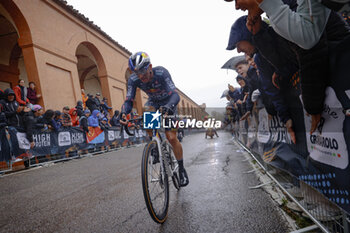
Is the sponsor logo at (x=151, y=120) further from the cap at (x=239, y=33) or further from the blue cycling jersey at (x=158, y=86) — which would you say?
the cap at (x=239, y=33)

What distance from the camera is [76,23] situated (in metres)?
12.0

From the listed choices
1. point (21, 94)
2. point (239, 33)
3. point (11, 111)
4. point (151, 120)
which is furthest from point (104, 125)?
point (239, 33)

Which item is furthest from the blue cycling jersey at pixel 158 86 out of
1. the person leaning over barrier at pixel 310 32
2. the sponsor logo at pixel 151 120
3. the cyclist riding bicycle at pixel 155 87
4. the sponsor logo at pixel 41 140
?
the sponsor logo at pixel 41 140

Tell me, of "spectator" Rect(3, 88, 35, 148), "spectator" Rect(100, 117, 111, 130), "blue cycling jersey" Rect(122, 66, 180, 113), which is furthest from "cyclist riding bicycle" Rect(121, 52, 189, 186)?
"spectator" Rect(100, 117, 111, 130)

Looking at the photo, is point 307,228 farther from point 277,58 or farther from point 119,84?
point 119,84

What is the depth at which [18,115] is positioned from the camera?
6.45 m

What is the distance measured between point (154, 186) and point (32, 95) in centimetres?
905

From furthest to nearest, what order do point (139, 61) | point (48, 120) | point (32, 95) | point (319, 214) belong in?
point (32, 95)
point (48, 120)
point (139, 61)
point (319, 214)

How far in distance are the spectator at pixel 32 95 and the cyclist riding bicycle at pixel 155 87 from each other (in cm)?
768

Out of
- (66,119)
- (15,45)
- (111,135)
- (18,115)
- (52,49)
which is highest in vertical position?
(15,45)

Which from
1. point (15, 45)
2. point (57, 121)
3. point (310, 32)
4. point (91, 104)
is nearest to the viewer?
point (310, 32)

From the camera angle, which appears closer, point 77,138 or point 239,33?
point 239,33

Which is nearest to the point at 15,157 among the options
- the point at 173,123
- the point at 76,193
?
the point at 76,193

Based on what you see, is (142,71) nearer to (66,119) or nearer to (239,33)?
(239,33)
